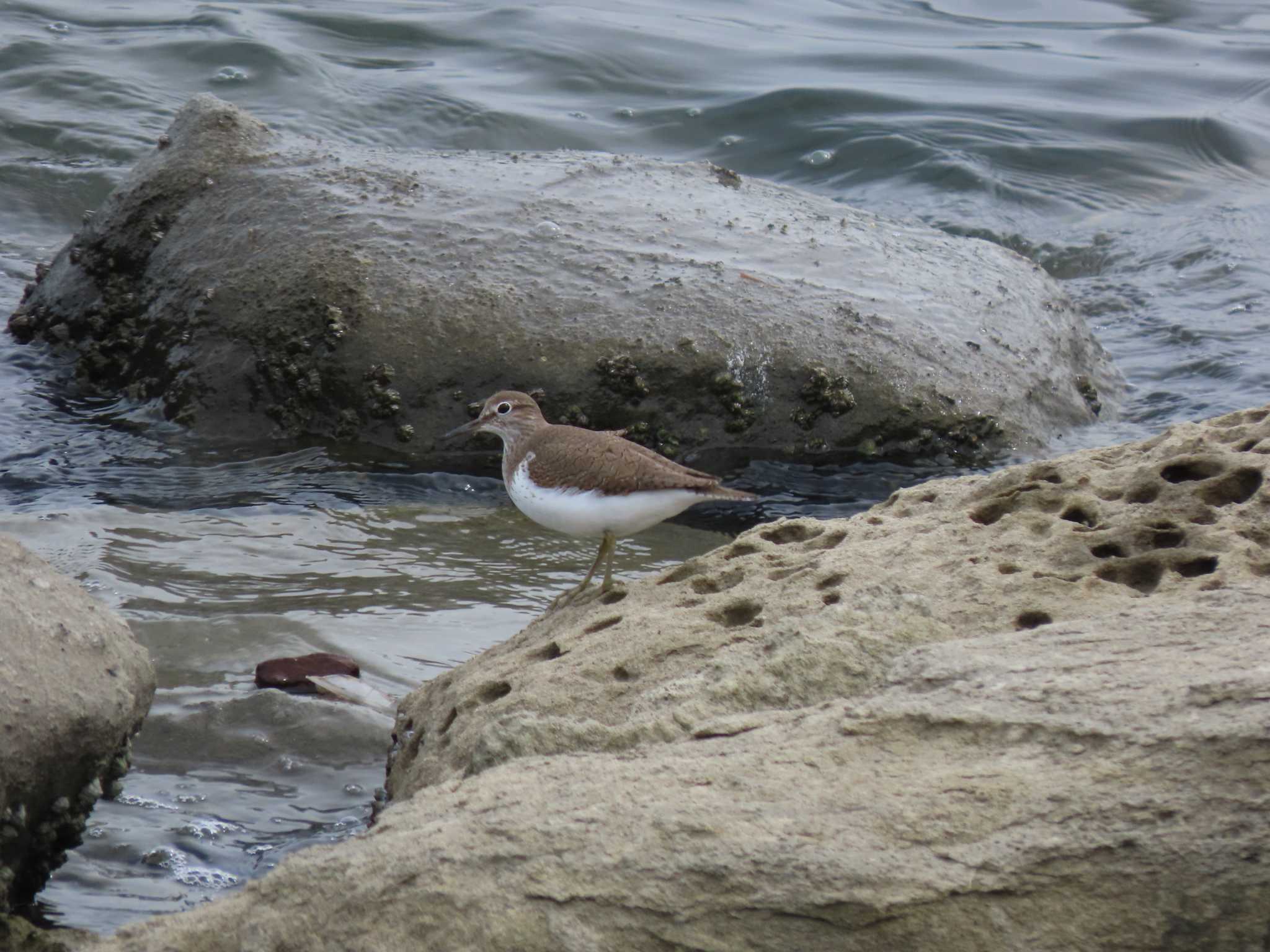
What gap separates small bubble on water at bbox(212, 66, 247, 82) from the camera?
13727 mm

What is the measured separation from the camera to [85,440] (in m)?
7.56

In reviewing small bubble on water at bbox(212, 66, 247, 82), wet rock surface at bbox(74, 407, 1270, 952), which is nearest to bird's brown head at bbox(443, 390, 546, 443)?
wet rock surface at bbox(74, 407, 1270, 952)

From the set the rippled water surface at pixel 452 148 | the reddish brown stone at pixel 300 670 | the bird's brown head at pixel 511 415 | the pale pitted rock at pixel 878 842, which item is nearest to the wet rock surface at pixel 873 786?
the pale pitted rock at pixel 878 842

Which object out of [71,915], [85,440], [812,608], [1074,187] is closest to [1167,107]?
[1074,187]

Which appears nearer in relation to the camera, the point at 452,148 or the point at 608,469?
the point at 608,469

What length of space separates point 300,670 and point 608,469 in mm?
1246

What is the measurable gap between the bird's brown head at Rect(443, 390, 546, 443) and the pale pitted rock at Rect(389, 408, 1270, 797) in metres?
1.40

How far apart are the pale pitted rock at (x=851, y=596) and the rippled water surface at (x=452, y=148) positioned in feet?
2.62

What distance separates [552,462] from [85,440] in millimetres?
3615

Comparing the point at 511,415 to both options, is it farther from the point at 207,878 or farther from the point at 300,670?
the point at 207,878

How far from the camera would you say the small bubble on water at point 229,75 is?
1373cm

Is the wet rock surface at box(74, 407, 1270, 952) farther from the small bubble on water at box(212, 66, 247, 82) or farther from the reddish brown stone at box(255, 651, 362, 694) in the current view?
the small bubble on water at box(212, 66, 247, 82)

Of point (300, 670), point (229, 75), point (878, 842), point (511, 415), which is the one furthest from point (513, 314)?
point (229, 75)

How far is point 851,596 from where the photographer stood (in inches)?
146
